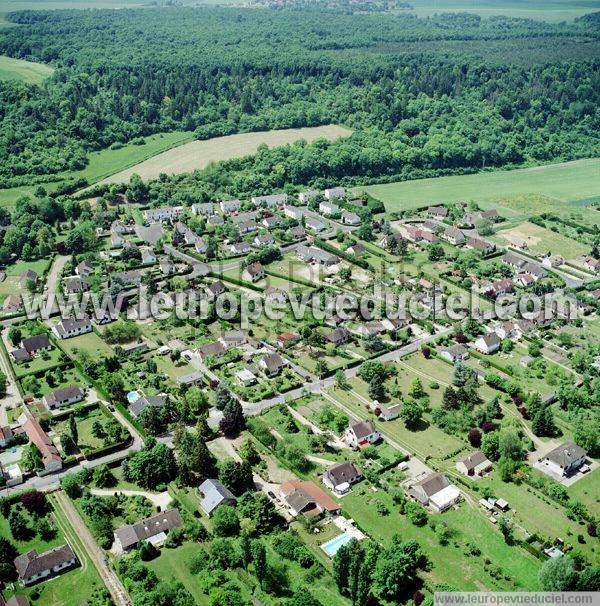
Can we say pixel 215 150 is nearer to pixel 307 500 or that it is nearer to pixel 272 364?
pixel 272 364

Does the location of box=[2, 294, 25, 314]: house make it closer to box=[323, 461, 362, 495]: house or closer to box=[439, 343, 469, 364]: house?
box=[323, 461, 362, 495]: house

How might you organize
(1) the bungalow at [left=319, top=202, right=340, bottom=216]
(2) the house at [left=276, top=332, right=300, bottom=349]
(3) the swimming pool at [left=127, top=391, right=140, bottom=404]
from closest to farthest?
(3) the swimming pool at [left=127, top=391, right=140, bottom=404] < (2) the house at [left=276, top=332, right=300, bottom=349] < (1) the bungalow at [left=319, top=202, right=340, bottom=216]

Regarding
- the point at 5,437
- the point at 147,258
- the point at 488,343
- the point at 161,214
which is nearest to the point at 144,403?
the point at 5,437

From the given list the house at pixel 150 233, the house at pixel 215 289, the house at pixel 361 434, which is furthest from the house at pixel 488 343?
the house at pixel 150 233

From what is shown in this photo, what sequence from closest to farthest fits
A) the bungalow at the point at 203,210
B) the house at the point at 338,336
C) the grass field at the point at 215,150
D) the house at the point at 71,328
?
the house at the point at 338,336
the house at the point at 71,328
the bungalow at the point at 203,210
the grass field at the point at 215,150

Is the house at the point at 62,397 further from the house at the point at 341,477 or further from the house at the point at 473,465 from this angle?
the house at the point at 473,465

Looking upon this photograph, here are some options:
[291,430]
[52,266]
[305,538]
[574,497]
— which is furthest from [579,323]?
[52,266]

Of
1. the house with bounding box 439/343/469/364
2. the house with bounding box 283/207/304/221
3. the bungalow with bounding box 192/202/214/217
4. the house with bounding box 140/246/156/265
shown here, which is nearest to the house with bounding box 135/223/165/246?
the house with bounding box 140/246/156/265
